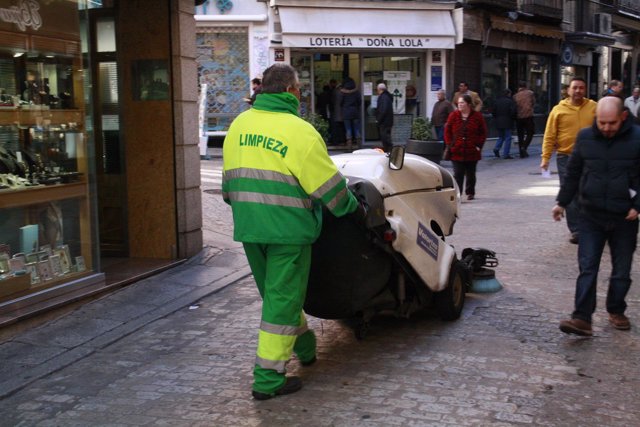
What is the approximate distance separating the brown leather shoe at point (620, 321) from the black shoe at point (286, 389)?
2.43 metres

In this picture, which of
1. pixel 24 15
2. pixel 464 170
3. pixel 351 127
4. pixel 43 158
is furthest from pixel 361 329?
pixel 351 127

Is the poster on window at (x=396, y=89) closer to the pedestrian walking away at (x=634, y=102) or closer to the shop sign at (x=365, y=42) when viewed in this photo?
the shop sign at (x=365, y=42)

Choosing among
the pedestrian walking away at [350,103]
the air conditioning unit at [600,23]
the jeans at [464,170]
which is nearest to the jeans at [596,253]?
the jeans at [464,170]

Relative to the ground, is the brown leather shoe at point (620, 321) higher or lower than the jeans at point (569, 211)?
lower

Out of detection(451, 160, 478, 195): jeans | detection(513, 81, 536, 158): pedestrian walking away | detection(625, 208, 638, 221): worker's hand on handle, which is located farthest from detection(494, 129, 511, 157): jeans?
detection(625, 208, 638, 221): worker's hand on handle

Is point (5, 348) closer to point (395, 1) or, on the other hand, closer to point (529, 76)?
point (395, 1)

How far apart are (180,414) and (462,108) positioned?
28.6 ft

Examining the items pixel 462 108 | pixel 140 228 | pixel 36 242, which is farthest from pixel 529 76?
pixel 36 242

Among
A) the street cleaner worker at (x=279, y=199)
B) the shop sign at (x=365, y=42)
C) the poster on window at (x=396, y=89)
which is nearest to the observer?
the street cleaner worker at (x=279, y=199)

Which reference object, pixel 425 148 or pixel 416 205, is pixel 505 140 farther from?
pixel 416 205

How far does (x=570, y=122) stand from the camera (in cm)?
862

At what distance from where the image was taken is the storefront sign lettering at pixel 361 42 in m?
20.6

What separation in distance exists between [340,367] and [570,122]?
16.0 feet

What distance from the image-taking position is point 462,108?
39.6ft
